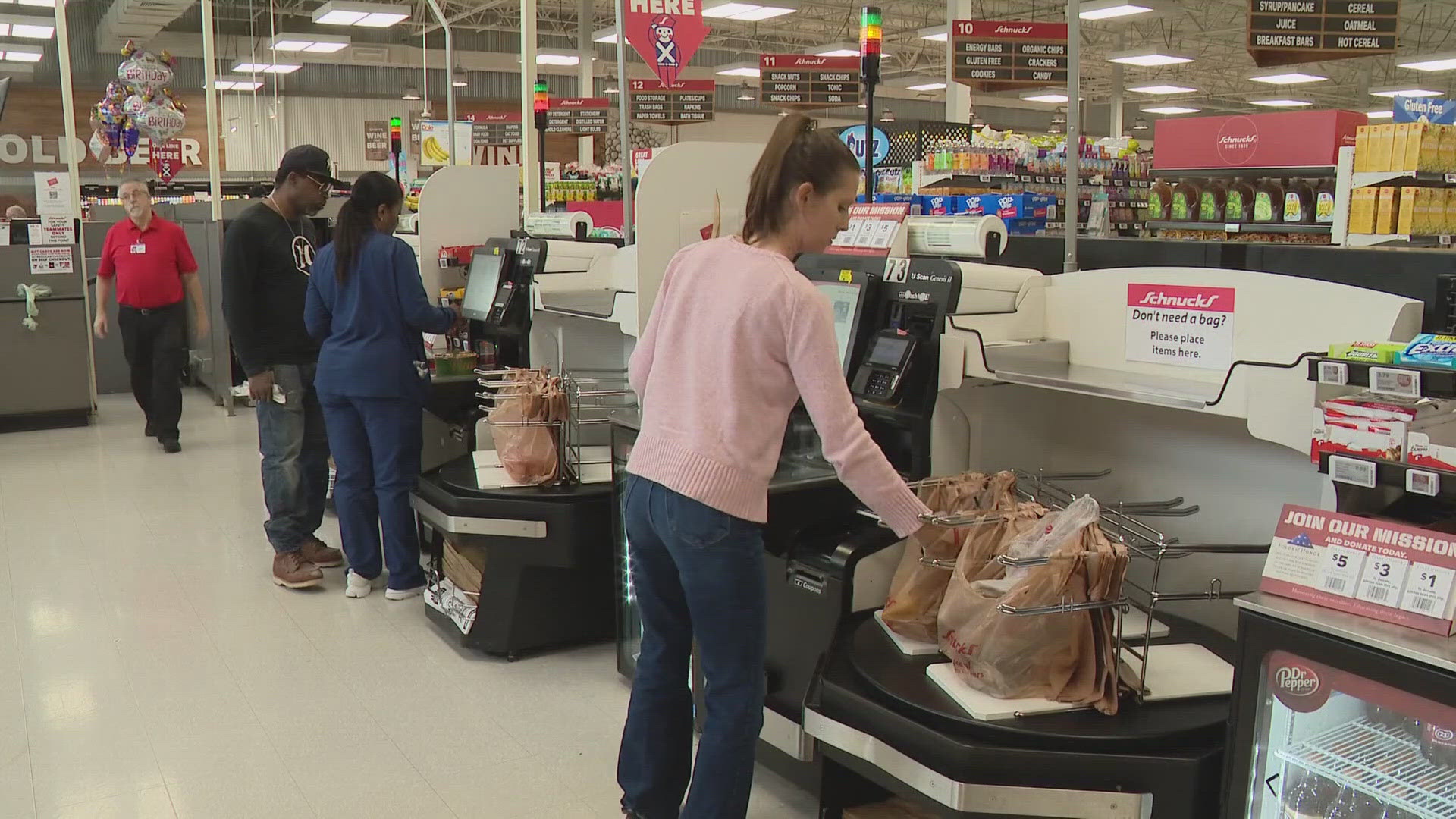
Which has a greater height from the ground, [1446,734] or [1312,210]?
[1312,210]

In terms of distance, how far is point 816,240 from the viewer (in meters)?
2.23

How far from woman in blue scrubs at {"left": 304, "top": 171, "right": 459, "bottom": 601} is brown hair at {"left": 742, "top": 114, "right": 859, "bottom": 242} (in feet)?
7.43

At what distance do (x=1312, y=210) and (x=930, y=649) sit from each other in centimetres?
700

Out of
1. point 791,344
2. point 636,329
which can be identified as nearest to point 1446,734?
point 791,344

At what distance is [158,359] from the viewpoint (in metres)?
7.45

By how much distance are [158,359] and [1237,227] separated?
24.0 feet

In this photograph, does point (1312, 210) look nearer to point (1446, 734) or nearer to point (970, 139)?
point (970, 139)

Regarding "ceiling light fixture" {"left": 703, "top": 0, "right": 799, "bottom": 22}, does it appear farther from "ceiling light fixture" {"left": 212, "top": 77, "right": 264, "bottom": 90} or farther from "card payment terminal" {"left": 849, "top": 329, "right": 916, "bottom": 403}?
"card payment terminal" {"left": 849, "top": 329, "right": 916, "bottom": 403}

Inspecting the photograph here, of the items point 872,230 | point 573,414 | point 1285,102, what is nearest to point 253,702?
point 573,414

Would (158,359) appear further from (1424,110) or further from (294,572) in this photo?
(1424,110)

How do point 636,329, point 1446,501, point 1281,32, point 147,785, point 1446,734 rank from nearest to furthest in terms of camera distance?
point 1446,734 → point 1446,501 → point 147,785 → point 636,329 → point 1281,32

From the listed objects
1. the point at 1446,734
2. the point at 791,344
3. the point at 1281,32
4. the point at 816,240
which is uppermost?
the point at 1281,32

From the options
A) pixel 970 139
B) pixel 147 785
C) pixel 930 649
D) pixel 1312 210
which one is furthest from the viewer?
pixel 970 139

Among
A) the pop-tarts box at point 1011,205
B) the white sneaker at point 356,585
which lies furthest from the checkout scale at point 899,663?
the pop-tarts box at point 1011,205
